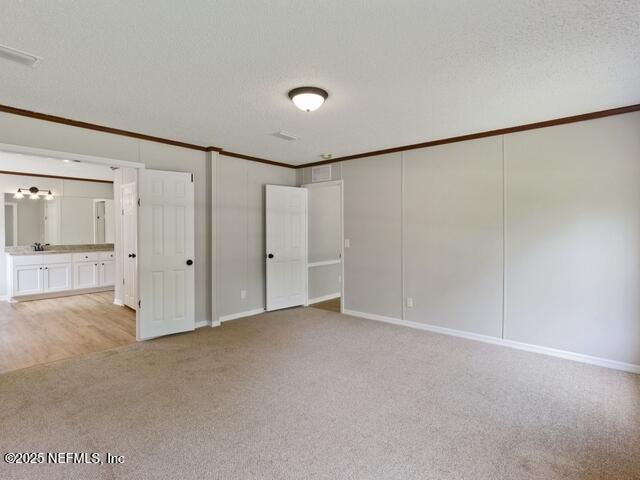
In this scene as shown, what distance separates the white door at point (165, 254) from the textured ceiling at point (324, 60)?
829mm

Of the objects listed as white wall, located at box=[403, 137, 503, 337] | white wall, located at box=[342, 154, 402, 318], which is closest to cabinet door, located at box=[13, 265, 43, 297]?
white wall, located at box=[342, 154, 402, 318]

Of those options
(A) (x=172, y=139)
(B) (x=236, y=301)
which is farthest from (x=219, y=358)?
(A) (x=172, y=139)

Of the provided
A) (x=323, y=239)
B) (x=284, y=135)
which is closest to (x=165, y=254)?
(x=284, y=135)

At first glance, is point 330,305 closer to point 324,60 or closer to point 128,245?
point 128,245

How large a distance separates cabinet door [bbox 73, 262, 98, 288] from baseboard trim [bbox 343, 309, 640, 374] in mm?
5820

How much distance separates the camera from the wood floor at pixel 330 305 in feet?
18.8

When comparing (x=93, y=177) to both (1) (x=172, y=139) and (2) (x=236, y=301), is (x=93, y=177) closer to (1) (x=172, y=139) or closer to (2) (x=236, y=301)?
(1) (x=172, y=139)

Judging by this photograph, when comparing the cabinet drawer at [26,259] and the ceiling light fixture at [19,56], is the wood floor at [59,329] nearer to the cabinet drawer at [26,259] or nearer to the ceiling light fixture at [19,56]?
the cabinet drawer at [26,259]

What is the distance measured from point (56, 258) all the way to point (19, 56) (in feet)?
19.0

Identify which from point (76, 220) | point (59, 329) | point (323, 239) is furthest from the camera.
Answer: point (76, 220)

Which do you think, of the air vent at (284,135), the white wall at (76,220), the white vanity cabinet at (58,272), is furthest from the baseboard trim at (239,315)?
the white wall at (76,220)

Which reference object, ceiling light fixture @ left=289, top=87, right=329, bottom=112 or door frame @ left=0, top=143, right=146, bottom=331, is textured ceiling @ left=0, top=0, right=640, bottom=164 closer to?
ceiling light fixture @ left=289, top=87, right=329, bottom=112

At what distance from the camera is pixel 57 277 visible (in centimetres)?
679

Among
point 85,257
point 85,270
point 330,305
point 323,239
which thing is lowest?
point 330,305
